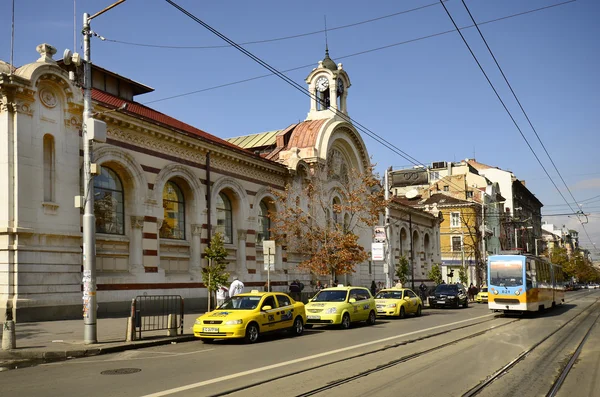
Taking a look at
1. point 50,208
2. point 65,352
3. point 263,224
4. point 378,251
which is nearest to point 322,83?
point 263,224

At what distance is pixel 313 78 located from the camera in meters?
44.4

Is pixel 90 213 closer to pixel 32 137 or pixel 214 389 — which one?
pixel 32 137

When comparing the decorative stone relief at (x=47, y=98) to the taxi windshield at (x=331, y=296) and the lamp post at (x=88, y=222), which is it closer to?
the lamp post at (x=88, y=222)

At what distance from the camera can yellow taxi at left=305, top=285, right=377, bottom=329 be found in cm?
2136

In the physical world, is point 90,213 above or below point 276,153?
below

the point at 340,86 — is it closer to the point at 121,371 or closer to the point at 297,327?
the point at 297,327

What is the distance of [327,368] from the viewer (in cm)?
1177

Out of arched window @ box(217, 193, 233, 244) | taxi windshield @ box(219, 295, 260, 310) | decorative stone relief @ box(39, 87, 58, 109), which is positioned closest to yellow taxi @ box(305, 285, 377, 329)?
taxi windshield @ box(219, 295, 260, 310)

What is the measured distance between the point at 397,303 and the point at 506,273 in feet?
17.8

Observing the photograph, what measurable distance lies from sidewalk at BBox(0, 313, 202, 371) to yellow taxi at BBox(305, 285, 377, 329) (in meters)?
4.56

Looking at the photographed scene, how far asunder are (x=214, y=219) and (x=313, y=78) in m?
18.2

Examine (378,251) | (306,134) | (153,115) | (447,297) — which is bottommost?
(447,297)

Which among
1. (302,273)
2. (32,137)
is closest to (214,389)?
(32,137)

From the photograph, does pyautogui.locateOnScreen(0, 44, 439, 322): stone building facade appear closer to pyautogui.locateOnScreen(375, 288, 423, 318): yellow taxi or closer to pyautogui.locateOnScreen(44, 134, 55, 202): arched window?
pyautogui.locateOnScreen(44, 134, 55, 202): arched window
